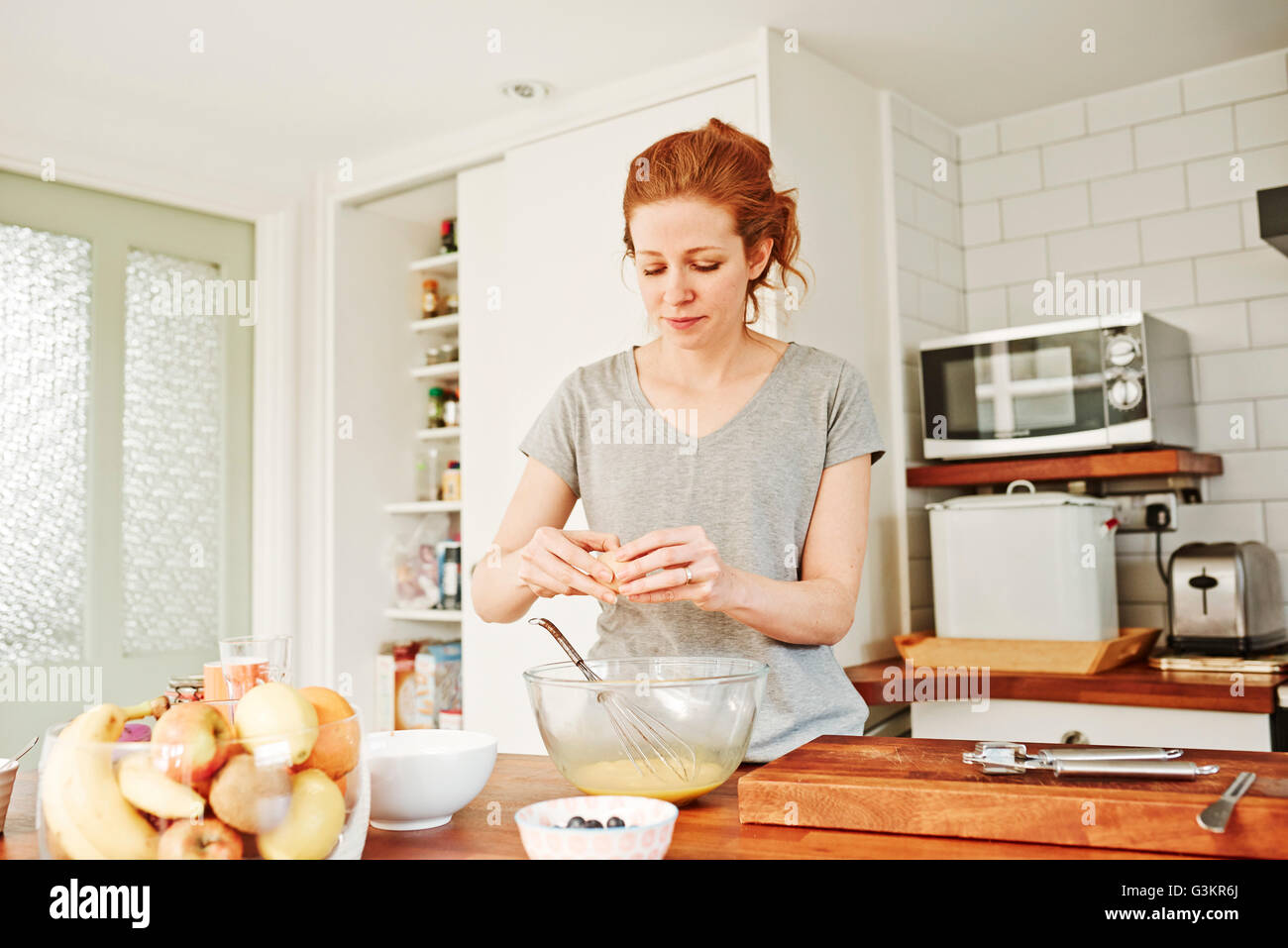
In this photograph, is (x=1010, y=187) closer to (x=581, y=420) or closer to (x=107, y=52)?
(x=581, y=420)

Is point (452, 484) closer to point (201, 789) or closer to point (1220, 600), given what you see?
point (1220, 600)

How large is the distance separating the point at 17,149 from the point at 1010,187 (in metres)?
2.50

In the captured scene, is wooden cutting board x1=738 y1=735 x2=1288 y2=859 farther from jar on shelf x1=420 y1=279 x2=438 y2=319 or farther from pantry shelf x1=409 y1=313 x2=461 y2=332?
jar on shelf x1=420 y1=279 x2=438 y2=319

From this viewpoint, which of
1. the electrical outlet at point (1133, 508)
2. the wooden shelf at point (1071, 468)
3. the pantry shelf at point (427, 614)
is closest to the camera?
the wooden shelf at point (1071, 468)

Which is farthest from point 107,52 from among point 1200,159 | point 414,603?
point 1200,159

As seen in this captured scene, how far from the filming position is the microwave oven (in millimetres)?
2322

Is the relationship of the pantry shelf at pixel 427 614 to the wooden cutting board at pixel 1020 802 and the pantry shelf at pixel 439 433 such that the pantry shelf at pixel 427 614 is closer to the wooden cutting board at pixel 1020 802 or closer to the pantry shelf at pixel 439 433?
the pantry shelf at pixel 439 433

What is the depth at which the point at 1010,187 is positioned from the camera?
9.51 feet

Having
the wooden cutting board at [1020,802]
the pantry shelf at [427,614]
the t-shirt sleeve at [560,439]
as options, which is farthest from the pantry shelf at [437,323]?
the wooden cutting board at [1020,802]

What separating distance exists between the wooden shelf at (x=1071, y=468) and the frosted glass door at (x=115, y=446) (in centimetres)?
192

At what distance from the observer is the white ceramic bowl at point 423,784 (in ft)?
3.02

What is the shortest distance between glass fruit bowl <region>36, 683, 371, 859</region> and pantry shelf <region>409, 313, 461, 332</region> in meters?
2.49

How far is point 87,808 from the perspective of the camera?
0.72 m

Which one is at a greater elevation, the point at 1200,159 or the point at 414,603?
the point at 1200,159
